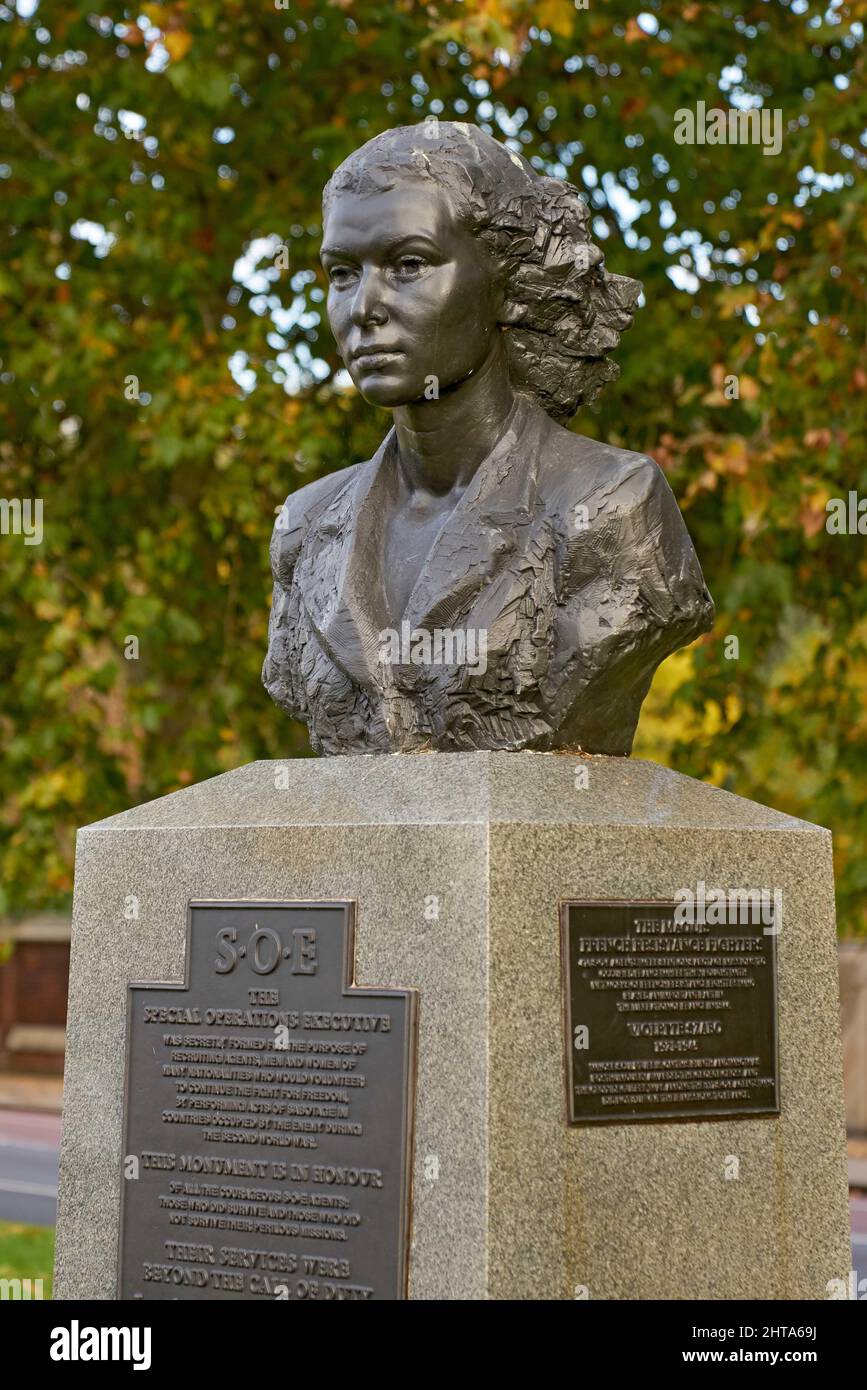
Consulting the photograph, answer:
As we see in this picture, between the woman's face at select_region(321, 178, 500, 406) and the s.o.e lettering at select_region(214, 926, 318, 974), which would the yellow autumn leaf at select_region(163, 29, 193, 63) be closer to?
the woman's face at select_region(321, 178, 500, 406)

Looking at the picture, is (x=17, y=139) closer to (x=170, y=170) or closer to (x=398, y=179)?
(x=170, y=170)

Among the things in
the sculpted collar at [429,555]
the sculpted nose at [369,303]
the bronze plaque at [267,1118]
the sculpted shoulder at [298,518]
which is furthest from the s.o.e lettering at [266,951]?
the sculpted nose at [369,303]

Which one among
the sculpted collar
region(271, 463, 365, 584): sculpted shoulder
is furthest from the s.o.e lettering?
region(271, 463, 365, 584): sculpted shoulder

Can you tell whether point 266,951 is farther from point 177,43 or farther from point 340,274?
point 177,43

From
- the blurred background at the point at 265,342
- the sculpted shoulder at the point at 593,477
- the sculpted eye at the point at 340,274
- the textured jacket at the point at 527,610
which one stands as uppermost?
the blurred background at the point at 265,342

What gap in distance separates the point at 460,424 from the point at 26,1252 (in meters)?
6.79

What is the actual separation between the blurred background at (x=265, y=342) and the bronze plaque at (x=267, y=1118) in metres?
4.76

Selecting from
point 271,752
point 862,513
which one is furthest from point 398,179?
point 271,752

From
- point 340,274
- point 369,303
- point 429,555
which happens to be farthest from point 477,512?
point 340,274

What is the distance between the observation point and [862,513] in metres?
9.51

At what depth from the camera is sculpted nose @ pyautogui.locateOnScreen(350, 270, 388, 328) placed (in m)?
5.39

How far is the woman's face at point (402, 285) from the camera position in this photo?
5.39 m

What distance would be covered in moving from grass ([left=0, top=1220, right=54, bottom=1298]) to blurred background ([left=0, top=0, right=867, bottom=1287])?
7 centimetres

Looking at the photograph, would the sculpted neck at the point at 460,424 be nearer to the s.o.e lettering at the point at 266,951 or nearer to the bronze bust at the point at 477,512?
the bronze bust at the point at 477,512
